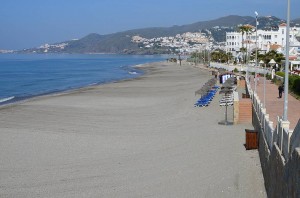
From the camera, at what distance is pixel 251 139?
51.6 feet

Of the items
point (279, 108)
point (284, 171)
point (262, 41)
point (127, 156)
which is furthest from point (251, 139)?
point (262, 41)

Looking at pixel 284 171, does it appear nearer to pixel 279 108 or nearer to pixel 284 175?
pixel 284 175

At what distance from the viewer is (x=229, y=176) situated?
12.8 m

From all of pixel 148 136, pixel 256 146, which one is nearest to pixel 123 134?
pixel 148 136

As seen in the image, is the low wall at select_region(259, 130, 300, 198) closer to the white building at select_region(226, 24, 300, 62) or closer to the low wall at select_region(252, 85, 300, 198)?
the low wall at select_region(252, 85, 300, 198)

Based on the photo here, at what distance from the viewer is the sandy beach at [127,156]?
1205 cm

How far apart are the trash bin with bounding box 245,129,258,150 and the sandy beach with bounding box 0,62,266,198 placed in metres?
0.24

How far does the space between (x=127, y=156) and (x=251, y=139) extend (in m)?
4.49

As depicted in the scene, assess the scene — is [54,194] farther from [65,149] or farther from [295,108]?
[295,108]

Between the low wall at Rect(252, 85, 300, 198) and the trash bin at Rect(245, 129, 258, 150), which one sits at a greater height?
the low wall at Rect(252, 85, 300, 198)

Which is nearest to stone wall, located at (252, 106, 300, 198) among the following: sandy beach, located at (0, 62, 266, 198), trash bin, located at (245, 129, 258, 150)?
sandy beach, located at (0, 62, 266, 198)

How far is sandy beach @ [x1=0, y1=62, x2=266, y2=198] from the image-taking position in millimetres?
12047

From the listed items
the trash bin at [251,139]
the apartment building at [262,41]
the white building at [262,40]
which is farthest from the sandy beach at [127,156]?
the white building at [262,40]

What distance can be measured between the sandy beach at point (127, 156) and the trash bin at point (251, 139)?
24 centimetres
